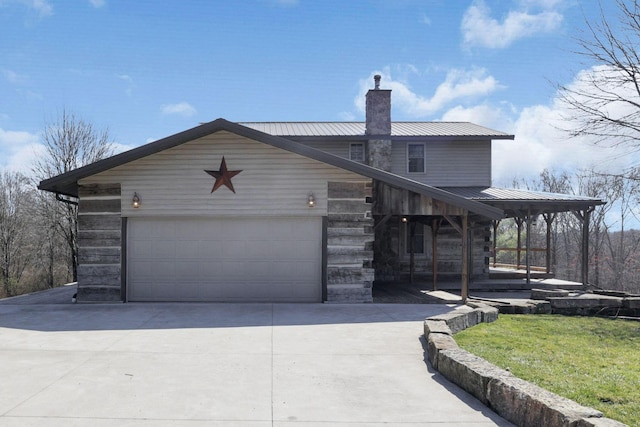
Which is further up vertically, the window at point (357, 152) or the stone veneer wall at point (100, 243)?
the window at point (357, 152)

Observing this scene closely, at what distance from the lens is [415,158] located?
1827 cm

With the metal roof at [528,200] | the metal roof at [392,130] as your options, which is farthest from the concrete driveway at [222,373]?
the metal roof at [392,130]

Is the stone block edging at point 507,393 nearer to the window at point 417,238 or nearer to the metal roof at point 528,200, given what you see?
the metal roof at point 528,200

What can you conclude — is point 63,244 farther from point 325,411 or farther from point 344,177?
point 325,411

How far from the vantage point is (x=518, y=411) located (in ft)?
13.8

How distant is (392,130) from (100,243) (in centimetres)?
1219

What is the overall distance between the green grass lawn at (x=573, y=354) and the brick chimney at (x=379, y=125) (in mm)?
8928

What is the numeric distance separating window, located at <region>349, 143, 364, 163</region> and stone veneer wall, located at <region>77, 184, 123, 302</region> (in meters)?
9.55

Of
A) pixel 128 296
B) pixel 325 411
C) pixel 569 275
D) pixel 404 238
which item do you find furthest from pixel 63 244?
pixel 569 275

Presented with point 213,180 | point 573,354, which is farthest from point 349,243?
point 573,354

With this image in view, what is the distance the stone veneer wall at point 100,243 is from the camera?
11.2 metres

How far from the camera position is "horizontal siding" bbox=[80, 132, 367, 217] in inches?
444

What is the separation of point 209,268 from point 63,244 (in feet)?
60.8

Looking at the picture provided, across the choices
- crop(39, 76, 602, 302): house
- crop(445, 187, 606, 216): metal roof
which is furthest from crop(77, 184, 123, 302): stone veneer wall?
crop(445, 187, 606, 216): metal roof
